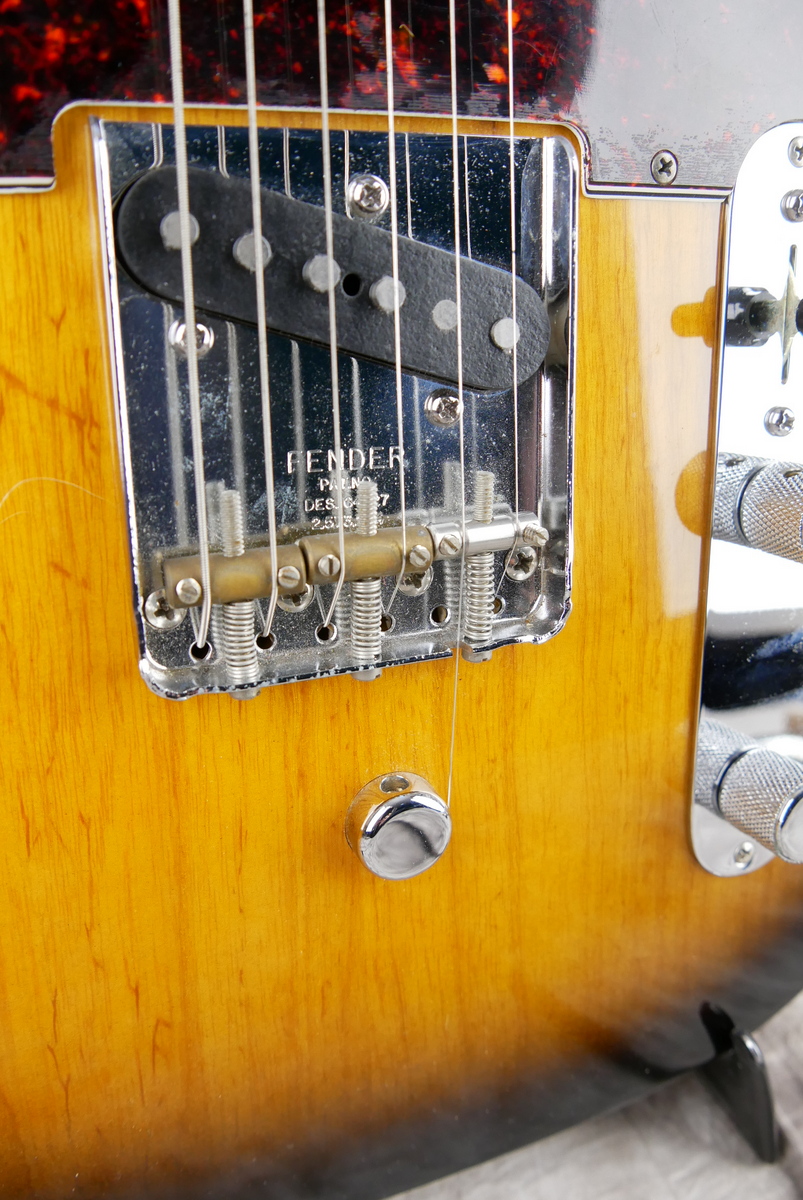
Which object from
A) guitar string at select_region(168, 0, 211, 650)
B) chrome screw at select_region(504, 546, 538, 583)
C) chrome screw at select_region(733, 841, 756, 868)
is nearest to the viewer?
guitar string at select_region(168, 0, 211, 650)

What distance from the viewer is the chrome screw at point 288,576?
1.16 feet

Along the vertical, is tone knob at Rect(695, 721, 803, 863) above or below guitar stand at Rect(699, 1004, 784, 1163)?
above

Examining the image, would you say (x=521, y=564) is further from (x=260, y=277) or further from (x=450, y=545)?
(x=260, y=277)

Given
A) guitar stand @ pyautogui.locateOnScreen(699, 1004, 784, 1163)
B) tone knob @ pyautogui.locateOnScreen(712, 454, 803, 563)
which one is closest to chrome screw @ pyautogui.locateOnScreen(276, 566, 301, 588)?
tone knob @ pyautogui.locateOnScreen(712, 454, 803, 563)

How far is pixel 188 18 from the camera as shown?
0.32 m

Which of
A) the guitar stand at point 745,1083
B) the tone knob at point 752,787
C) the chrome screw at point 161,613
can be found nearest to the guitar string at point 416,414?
the chrome screw at point 161,613

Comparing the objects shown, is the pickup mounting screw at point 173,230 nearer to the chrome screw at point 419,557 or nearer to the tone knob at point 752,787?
the chrome screw at point 419,557

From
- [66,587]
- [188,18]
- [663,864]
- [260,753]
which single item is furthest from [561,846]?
[188,18]

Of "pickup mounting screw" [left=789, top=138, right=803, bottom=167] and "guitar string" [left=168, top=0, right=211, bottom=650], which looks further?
"pickup mounting screw" [left=789, top=138, right=803, bottom=167]

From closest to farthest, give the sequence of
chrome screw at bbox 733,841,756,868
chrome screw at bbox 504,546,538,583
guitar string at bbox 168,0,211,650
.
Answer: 1. guitar string at bbox 168,0,211,650
2. chrome screw at bbox 504,546,538,583
3. chrome screw at bbox 733,841,756,868

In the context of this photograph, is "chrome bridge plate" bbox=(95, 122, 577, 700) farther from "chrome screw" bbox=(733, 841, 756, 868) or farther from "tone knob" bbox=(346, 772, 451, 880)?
"chrome screw" bbox=(733, 841, 756, 868)

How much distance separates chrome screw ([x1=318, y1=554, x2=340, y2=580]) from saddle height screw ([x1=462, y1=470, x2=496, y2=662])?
0.06 meters

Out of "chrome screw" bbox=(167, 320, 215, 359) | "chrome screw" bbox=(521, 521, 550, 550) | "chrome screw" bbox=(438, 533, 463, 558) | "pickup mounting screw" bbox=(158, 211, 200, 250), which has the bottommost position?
"chrome screw" bbox=(521, 521, 550, 550)

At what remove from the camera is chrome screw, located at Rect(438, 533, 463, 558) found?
377 mm
